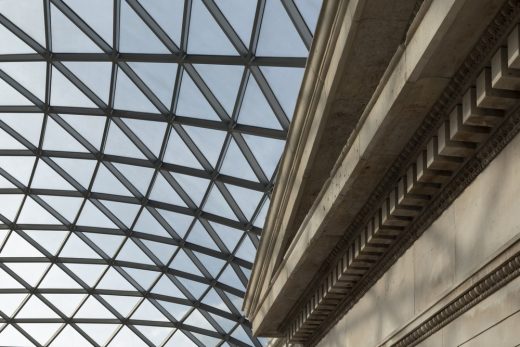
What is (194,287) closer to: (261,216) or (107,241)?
(107,241)

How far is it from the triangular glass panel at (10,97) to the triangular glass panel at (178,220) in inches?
360

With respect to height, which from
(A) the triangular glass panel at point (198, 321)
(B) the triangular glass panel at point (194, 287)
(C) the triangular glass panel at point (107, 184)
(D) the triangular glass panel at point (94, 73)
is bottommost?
(A) the triangular glass panel at point (198, 321)

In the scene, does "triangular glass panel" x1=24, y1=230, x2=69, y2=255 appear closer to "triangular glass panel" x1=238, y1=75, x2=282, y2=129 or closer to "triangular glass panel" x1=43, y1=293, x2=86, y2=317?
"triangular glass panel" x1=43, y1=293, x2=86, y2=317

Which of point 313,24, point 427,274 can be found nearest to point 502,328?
point 427,274

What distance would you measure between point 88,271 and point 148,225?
818 cm

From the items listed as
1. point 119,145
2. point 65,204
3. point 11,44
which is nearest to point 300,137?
point 11,44

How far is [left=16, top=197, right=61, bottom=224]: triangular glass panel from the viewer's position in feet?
132

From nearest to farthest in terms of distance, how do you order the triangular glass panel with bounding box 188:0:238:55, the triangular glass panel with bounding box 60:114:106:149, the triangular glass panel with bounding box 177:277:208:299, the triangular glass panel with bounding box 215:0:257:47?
the triangular glass panel with bounding box 215:0:257:47, the triangular glass panel with bounding box 188:0:238:55, the triangular glass panel with bounding box 60:114:106:149, the triangular glass panel with bounding box 177:277:208:299

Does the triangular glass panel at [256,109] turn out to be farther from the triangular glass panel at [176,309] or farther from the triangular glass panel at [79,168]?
the triangular glass panel at [176,309]

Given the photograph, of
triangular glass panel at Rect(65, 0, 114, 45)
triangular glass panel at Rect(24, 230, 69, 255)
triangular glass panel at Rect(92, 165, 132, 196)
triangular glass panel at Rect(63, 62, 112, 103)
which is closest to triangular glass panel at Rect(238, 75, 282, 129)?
triangular glass panel at Rect(65, 0, 114, 45)

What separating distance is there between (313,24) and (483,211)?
1316 cm

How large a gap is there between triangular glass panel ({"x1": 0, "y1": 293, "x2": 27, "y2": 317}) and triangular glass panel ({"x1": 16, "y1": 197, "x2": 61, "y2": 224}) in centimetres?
839

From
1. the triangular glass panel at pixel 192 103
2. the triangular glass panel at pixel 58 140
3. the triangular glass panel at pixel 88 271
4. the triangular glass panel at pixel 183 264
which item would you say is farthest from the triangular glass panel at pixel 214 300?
the triangular glass panel at pixel 192 103

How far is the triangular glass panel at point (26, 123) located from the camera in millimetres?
33312
